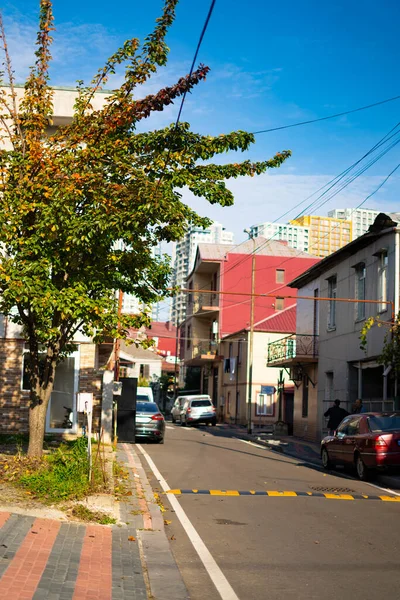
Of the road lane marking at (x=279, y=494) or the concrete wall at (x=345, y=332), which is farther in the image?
the concrete wall at (x=345, y=332)

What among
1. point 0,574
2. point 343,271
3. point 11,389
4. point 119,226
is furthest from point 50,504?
point 343,271

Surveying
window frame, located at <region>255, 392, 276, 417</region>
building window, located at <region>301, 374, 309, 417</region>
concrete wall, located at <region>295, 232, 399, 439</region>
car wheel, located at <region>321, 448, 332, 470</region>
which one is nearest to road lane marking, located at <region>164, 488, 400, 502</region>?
car wheel, located at <region>321, 448, 332, 470</region>

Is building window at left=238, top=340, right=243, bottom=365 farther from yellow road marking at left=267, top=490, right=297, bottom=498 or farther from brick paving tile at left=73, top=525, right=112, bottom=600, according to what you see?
brick paving tile at left=73, top=525, right=112, bottom=600

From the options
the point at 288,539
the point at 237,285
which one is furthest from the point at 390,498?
the point at 237,285

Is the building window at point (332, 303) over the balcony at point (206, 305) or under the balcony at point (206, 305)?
under

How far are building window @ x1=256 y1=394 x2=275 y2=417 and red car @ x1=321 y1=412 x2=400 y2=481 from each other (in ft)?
105

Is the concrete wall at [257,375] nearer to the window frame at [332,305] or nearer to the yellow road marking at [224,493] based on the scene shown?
the window frame at [332,305]

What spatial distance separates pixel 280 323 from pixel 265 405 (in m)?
6.20

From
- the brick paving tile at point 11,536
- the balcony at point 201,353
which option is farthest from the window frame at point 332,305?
the balcony at point 201,353

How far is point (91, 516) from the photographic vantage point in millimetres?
9688

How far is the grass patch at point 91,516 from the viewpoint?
9.57 meters

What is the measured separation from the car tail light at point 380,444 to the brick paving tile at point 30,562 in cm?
895

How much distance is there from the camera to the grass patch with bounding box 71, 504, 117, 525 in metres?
9.57

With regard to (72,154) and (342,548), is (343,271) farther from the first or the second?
(342,548)
